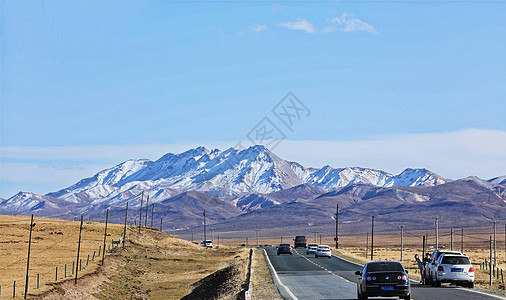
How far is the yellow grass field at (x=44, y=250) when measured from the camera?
5197 centimetres

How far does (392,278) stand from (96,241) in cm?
7013

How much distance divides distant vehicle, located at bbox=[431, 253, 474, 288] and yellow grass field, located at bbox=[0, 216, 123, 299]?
25809 millimetres

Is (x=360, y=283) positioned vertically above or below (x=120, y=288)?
above

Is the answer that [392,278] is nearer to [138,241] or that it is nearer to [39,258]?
[39,258]

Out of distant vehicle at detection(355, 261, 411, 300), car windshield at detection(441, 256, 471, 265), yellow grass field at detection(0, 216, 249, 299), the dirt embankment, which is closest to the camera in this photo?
distant vehicle at detection(355, 261, 411, 300)

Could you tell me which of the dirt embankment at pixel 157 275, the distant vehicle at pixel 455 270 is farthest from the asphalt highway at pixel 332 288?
the dirt embankment at pixel 157 275

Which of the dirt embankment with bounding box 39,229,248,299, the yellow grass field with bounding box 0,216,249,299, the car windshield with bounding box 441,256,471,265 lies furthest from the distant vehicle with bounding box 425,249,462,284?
the yellow grass field with bounding box 0,216,249,299

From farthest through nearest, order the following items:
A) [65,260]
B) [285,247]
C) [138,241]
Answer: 1. [138,241]
2. [285,247]
3. [65,260]

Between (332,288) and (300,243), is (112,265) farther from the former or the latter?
(300,243)

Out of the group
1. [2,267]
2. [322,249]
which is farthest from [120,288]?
[322,249]

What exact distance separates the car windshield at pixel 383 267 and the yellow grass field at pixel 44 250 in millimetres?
23581

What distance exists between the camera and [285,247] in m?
83.9

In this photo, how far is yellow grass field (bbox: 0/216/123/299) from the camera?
51969 mm

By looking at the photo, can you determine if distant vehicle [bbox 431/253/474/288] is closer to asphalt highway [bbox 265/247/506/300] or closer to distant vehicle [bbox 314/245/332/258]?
asphalt highway [bbox 265/247/506/300]
